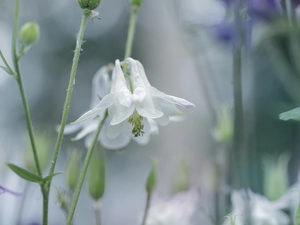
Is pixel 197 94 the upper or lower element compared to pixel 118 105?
upper

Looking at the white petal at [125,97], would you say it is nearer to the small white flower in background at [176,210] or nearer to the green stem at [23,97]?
the green stem at [23,97]

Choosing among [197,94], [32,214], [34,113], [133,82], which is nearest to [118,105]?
[133,82]

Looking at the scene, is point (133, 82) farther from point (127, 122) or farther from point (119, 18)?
point (119, 18)

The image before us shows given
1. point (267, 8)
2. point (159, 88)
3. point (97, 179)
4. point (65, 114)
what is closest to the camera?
point (65, 114)

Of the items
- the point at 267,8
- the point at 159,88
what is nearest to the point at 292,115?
the point at 267,8

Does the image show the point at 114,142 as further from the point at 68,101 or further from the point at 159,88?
the point at 159,88
